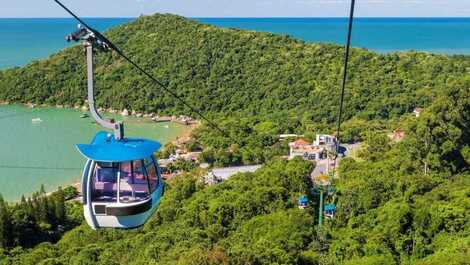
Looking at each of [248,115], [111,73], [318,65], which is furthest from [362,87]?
[111,73]

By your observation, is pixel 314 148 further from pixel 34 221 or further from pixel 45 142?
pixel 45 142

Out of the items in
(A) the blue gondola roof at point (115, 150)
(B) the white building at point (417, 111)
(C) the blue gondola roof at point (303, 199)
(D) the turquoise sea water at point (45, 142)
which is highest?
(A) the blue gondola roof at point (115, 150)

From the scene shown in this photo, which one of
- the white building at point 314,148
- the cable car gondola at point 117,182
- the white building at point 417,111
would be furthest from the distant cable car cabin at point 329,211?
the white building at point 417,111

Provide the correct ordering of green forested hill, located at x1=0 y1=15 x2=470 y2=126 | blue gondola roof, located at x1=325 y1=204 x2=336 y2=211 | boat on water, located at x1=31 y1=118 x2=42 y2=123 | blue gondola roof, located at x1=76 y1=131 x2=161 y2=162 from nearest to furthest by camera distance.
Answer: blue gondola roof, located at x1=76 y1=131 x2=161 y2=162, blue gondola roof, located at x1=325 y1=204 x2=336 y2=211, green forested hill, located at x1=0 y1=15 x2=470 y2=126, boat on water, located at x1=31 y1=118 x2=42 y2=123

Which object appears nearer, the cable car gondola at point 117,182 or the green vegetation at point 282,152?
the cable car gondola at point 117,182

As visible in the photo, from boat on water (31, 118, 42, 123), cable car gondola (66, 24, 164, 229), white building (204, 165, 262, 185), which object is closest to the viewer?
cable car gondola (66, 24, 164, 229)

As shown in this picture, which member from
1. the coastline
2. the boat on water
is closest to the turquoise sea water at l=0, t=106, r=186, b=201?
the coastline

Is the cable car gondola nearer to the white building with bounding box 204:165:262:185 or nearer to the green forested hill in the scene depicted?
the white building with bounding box 204:165:262:185

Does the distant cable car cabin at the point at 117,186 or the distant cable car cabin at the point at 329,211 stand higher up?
the distant cable car cabin at the point at 117,186

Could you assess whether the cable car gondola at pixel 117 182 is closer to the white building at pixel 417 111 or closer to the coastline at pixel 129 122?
the coastline at pixel 129 122
